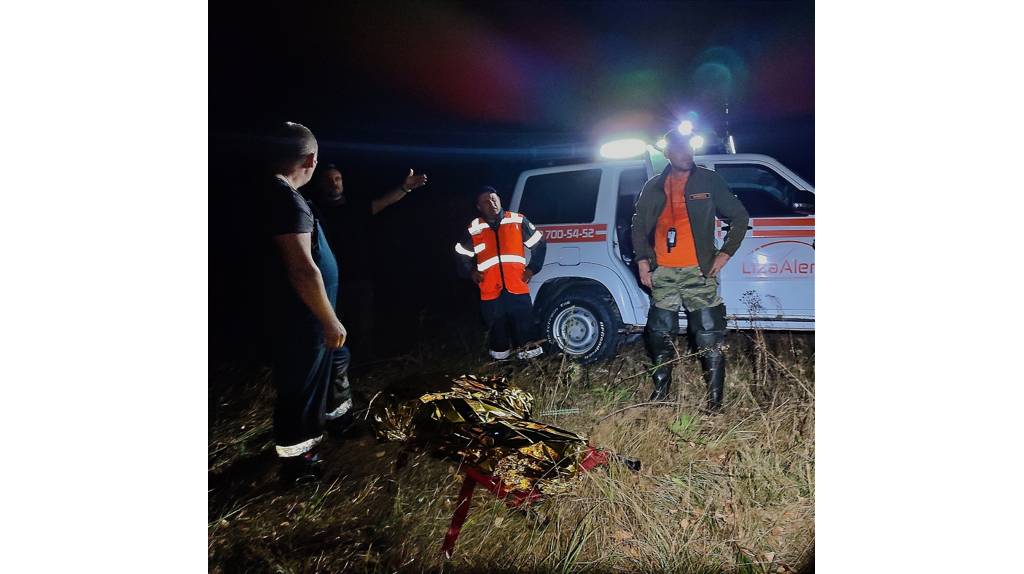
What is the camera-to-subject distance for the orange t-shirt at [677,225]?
3051 millimetres

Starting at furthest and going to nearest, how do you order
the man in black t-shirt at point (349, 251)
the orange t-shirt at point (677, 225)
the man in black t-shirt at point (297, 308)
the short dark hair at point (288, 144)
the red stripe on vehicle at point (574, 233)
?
the red stripe on vehicle at point (574, 233), the orange t-shirt at point (677, 225), the man in black t-shirt at point (349, 251), the short dark hair at point (288, 144), the man in black t-shirt at point (297, 308)

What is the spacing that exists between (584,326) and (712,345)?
90cm

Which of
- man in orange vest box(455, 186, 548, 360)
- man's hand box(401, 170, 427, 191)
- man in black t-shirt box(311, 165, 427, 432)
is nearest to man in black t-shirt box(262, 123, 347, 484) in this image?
man in black t-shirt box(311, 165, 427, 432)

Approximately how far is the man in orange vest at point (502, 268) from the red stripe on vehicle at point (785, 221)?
1379 millimetres

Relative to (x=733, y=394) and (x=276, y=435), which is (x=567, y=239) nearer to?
(x=733, y=394)

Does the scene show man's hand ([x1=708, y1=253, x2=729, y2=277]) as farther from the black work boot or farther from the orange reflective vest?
the black work boot

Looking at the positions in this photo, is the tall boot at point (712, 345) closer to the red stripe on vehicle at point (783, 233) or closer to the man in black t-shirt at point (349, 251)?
the red stripe on vehicle at point (783, 233)

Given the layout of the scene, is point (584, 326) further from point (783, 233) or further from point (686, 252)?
point (783, 233)

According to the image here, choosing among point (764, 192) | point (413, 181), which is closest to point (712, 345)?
point (764, 192)

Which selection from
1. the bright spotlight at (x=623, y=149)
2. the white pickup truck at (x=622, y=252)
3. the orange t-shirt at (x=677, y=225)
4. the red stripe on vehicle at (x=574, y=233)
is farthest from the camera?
the red stripe on vehicle at (x=574, y=233)

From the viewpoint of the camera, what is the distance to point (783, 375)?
3064mm

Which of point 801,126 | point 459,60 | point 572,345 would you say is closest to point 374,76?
point 459,60

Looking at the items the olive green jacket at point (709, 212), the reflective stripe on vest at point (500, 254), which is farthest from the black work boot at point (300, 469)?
the olive green jacket at point (709, 212)

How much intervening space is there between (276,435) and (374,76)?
94.6 inches
